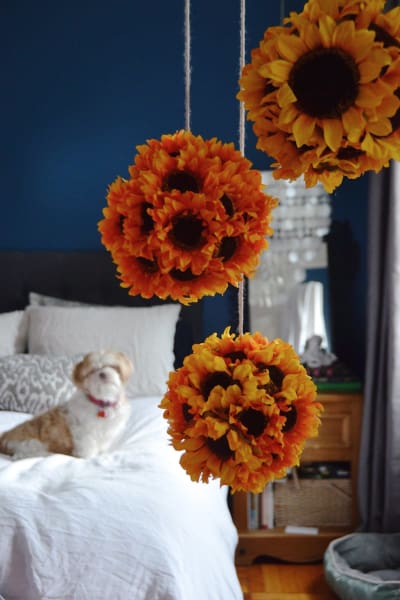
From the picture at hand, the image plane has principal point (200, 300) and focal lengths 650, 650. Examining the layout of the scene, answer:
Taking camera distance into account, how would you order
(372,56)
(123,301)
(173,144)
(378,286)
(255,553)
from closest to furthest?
(372,56) < (173,144) < (378,286) < (255,553) < (123,301)

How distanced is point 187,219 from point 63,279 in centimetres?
292

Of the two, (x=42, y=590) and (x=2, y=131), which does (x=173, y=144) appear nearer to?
(x=42, y=590)

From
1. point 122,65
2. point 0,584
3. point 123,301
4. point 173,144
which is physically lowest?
point 0,584

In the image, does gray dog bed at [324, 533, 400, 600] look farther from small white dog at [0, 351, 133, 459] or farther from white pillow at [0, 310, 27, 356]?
white pillow at [0, 310, 27, 356]

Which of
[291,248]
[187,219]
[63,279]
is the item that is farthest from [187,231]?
[63,279]

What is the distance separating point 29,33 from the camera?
3363 millimetres

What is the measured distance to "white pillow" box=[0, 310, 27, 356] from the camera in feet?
9.61

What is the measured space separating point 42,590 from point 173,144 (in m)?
1.20

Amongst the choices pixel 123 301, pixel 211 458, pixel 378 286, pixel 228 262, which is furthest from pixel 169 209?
pixel 123 301

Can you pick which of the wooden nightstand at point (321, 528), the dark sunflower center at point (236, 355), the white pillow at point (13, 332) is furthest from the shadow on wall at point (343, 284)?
the dark sunflower center at point (236, 355)

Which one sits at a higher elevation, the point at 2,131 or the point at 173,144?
the point at 2,131

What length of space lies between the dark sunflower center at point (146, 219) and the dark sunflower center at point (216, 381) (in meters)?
0.12

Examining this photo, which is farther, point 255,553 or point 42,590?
point 255,553

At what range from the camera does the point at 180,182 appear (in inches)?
17.8
